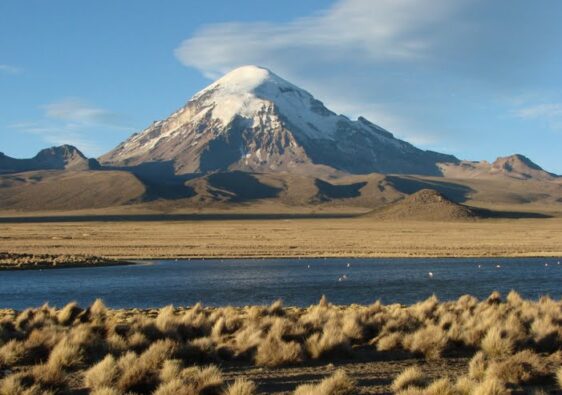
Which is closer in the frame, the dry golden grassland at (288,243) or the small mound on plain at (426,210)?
the dry golden grassland at (288,243)

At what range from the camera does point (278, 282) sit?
45.5 metres

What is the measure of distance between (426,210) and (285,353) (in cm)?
15654

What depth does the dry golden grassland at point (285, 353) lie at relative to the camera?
12352 mm

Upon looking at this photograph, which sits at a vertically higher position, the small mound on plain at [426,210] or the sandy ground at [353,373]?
the small mound on plain at [426,210]

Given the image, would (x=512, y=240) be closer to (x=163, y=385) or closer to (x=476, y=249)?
(x=476, y=249)

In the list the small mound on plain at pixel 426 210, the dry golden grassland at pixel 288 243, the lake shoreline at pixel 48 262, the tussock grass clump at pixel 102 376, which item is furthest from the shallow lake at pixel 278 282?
the small mound on plain at pixel 426 210

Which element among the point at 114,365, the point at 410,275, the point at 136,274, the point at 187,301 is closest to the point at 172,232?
the point at 136,274

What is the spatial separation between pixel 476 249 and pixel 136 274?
42.3 metres

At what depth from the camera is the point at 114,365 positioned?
13.3 metres

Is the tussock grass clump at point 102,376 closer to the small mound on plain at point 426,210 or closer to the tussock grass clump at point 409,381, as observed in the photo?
the tussock grass clump at point 409,381

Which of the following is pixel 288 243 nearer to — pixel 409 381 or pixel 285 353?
pixel 285 353

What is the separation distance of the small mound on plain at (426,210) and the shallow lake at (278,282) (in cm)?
9427

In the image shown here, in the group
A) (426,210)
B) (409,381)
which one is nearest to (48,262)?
(409,381)

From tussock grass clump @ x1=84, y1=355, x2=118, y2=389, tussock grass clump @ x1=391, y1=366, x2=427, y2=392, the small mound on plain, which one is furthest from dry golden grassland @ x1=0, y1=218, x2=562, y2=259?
tussock grass clump @ x1=391, y1=366, x2=427, y2=392
